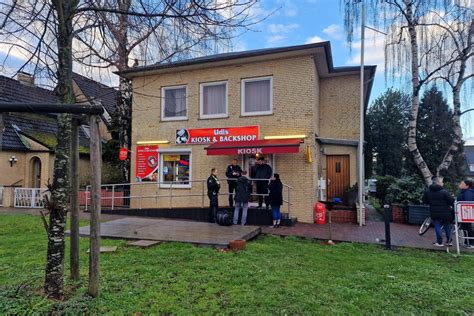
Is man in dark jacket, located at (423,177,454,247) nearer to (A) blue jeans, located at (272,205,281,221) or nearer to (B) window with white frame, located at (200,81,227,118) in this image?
(A) blue jeans, located at (272,205,281,221)

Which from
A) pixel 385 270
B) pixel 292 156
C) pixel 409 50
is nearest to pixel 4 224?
pixel 292 156

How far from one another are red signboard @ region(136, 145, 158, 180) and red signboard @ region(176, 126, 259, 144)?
4.62 ft

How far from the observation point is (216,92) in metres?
14.4

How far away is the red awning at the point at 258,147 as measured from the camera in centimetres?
1152

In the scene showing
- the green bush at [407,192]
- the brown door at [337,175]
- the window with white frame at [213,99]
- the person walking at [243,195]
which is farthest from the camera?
the brown door at [337,175]

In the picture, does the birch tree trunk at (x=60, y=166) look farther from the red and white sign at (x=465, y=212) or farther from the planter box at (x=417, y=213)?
the planter box at (x=417, y=213)

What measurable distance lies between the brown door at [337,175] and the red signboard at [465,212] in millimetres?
7103

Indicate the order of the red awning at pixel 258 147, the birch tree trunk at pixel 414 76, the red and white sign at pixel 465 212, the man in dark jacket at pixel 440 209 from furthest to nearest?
1. the birch tree trunk at pixel 414 76
2. the red awning at pixel 258 147
3. the man in dark jacket at pixel 440 209
4. the red and white sign at pixel 465 212

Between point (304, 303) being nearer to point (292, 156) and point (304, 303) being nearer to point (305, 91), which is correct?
point (292, 156)

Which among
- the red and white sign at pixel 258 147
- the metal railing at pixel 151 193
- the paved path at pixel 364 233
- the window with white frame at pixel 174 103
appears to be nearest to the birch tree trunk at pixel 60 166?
the paved path at pixel 364 233

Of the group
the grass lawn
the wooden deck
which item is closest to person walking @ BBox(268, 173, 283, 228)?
the wooden deck

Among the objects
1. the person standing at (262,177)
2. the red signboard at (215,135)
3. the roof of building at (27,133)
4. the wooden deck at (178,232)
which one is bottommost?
the wooden deck at (178,232)

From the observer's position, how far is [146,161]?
15.1m

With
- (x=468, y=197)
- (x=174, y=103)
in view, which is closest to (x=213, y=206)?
(x=174, y=103)
